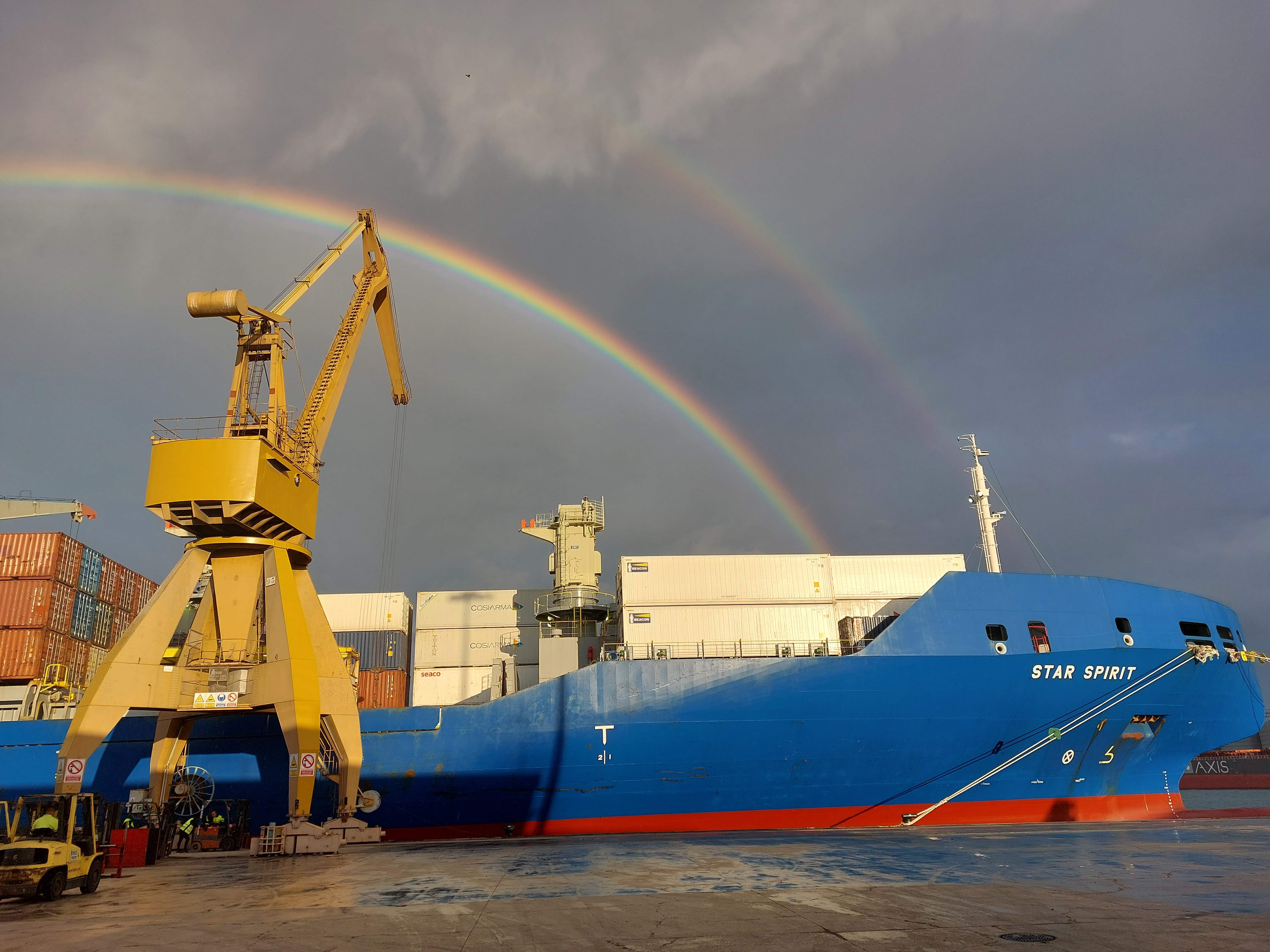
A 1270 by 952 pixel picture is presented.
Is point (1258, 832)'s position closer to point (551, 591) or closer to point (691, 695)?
point (691, 695)

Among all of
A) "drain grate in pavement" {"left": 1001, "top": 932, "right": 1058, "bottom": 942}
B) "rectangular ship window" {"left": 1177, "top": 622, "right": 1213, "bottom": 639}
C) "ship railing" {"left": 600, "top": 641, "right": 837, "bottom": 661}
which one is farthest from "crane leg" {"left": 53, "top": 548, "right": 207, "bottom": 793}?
"rectangular ship window" {"left": 1177, "top": 622, "right": 1213, "bottom": 639}

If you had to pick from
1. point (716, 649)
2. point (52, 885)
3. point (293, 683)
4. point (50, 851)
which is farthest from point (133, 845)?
point (716, 649)

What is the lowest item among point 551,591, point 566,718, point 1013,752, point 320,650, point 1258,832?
point 1258,832

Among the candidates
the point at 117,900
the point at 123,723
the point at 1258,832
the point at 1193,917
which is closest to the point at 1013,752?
the point at 1258,832

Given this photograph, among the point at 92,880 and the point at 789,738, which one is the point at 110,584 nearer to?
the point at 92,880

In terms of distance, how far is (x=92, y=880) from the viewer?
12.7 m

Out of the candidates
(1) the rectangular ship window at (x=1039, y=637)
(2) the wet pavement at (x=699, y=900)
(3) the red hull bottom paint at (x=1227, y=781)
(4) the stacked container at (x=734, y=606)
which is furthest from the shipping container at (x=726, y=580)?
(3) the red hull bottom paint at (x=1227, y=781)

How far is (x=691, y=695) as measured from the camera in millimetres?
22688

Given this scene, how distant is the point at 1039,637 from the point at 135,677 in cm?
2616

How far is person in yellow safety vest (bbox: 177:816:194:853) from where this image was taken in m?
20.7

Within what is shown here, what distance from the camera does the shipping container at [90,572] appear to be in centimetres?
2891

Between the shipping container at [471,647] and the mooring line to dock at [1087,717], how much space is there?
15710 millimetres

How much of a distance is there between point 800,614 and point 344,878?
16.9 m

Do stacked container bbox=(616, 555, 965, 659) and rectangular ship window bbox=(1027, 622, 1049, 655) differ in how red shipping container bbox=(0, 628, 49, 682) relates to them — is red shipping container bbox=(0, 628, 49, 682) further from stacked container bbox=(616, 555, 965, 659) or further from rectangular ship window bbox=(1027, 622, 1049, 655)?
rectangular ship window bbox=(1027, 622, 1049, 655)
